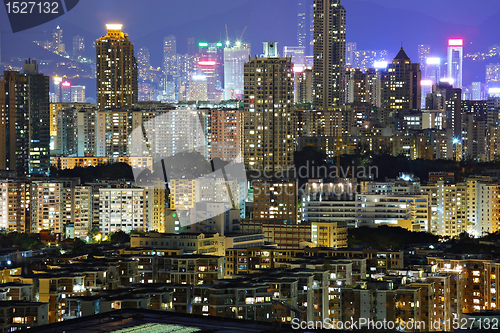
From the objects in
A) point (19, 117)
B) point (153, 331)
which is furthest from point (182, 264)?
point (19, 117)

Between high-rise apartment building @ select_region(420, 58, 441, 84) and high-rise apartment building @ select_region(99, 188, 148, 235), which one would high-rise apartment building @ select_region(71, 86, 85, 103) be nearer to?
high-rise apartment building @ select_region(99, 188, 148, 235)

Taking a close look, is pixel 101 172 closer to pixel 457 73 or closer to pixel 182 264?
pixel 182 264

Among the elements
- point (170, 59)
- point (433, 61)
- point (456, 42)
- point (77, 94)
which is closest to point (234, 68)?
point (170, 59)

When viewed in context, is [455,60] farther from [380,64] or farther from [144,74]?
[144,74]

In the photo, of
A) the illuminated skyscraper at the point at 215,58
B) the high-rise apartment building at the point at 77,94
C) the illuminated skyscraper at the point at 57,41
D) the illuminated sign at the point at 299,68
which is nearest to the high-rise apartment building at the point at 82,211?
the illuminated skyscraper at the point at 57,41

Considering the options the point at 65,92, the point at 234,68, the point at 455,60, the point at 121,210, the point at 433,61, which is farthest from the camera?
the point at 455,60

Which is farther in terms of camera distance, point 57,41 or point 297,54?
point 297,54

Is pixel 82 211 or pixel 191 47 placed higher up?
pixel 191 47
